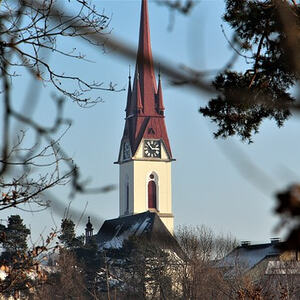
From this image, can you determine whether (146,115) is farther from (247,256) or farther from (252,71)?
(252,71)

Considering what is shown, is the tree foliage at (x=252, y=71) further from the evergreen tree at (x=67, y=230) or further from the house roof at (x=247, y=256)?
the house roof at (x=247, y=256)

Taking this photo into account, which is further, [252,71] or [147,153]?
[147,153]

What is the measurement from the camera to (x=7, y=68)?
518 cm

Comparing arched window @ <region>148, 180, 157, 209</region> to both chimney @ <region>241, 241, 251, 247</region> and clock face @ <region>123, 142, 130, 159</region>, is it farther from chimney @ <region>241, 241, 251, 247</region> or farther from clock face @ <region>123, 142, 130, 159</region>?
chimney @ <region>241, 241, 251, 247</region>

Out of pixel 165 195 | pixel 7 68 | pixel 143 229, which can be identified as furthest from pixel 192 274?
pixel 165 195

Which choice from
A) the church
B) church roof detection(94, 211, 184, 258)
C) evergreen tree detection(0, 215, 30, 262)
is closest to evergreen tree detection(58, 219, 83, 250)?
evergreen tree detection(0, 215, 30, 262)

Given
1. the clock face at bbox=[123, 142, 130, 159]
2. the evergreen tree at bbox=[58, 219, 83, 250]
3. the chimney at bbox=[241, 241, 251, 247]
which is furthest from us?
the clock face at bbox=[123, 142, 130, 159]

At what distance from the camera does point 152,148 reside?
83.6 m

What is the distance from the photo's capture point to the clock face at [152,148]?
83375mm

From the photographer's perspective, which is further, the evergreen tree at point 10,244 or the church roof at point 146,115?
the church roof at point 146,115

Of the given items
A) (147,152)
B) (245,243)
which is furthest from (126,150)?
(245,243)

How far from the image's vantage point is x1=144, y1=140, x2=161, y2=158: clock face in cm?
8338

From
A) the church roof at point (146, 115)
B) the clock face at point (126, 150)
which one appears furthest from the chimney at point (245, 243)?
the clock face at point (126, 150)

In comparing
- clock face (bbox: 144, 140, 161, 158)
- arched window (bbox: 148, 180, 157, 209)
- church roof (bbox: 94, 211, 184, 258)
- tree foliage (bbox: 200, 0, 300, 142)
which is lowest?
tree foliage (bbox: 200, 0, 300, 142)
